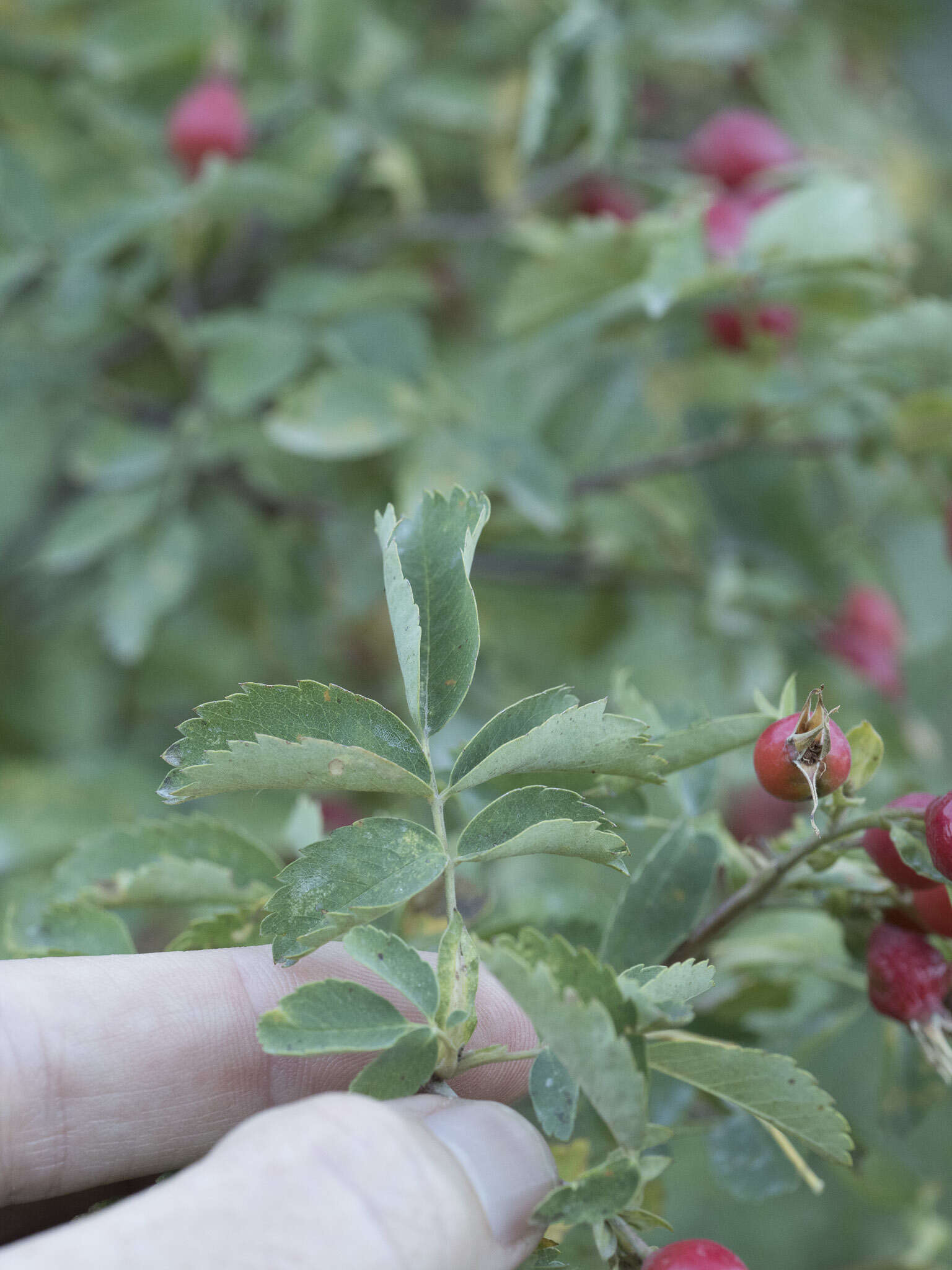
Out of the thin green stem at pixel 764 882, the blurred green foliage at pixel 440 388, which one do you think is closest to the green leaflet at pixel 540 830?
the thin green stem at pixel 764 882

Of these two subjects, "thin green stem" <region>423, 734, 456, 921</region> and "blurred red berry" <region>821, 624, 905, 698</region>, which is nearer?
"thin green stem" <region>423, 734, 456, 921</region>

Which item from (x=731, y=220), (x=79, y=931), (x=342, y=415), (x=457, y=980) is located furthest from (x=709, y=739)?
(x=731, y=220)

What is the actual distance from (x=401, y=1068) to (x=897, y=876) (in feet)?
0.91

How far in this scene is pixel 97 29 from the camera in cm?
132

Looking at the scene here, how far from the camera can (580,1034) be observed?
0.44 meters

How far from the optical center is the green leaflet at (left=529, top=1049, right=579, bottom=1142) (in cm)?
51

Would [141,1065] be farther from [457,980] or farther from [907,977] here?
[907,977]

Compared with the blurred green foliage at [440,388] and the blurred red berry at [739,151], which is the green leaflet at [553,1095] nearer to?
the blurred green foliage at [440,388]

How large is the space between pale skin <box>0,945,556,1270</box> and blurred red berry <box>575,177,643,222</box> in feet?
3.80

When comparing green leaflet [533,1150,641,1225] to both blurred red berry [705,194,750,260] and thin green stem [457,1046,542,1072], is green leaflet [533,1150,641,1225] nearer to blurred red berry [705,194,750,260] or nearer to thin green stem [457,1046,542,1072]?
thin green stem [457,1046,542,1072]

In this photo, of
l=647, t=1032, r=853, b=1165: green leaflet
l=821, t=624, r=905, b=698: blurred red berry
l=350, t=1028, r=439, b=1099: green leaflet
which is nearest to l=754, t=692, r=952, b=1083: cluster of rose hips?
l=647, t=1032, r=853, b=1165: green leaflet

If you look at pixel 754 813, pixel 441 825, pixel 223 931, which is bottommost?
pixel 754 813

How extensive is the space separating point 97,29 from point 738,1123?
1.37 m

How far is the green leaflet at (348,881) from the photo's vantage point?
508 millimetres
